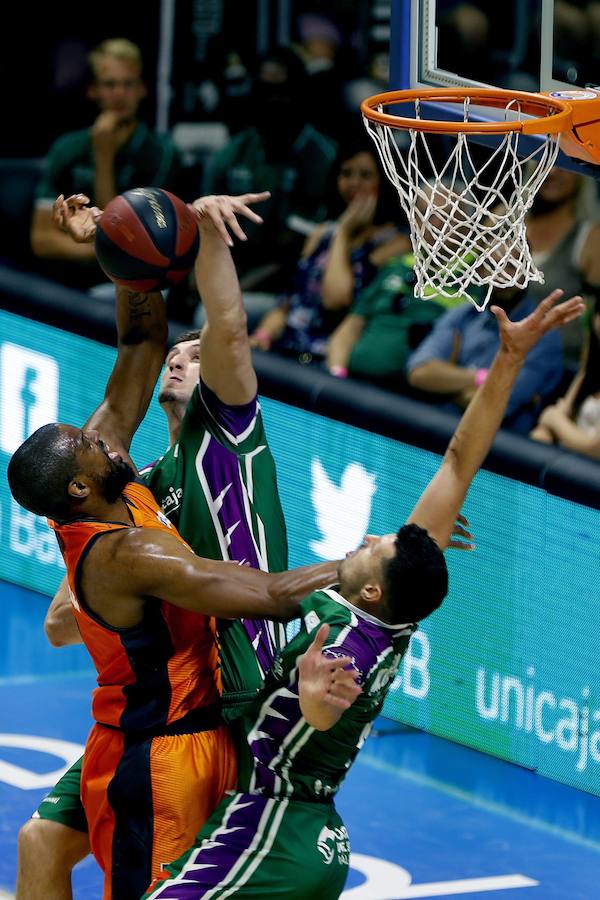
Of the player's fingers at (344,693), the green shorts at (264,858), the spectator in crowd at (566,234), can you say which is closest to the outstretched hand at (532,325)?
the player's fingers at (344,693)

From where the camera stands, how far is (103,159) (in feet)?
35.1

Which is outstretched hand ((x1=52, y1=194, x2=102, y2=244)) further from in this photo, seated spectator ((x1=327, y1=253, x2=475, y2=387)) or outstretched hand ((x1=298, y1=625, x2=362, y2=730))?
seated spectator ((x1=327, y1=253, x2=475, y2=387))

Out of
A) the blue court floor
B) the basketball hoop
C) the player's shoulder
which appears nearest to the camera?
the player's shoulder

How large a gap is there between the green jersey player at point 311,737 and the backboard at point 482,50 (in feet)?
5.08

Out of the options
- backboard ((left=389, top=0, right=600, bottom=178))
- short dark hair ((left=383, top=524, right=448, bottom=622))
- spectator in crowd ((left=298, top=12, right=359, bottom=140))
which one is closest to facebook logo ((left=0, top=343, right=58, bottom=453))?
spectator in crowd ((left=298, top=12, right=359, bottom=140))

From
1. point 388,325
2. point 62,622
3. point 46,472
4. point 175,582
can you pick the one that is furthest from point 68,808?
point 388,325

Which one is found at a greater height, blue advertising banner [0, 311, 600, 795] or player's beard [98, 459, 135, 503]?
player's beard [98, 459, 135, 503]

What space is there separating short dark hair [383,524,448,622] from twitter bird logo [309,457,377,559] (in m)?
3.60

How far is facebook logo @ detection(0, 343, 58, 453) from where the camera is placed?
972 cm

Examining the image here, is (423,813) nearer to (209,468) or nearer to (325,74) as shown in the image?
(209,468)

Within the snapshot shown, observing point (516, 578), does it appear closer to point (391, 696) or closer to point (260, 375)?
point (391, 696)

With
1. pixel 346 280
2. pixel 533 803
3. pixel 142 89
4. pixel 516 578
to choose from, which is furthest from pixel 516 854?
pixel 142 89

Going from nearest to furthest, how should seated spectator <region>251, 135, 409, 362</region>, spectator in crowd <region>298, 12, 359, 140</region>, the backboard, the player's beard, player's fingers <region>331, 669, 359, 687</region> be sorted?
1. player's fingers <region>331, 669, 359, 687</region>
2. the player's beard
3. the backboard
4. seated spectator <region>251, 135, 409, 362</region>
5. spectator in crowd <region>298, 12, 359, 140</region>

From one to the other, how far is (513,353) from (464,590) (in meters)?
3.15
